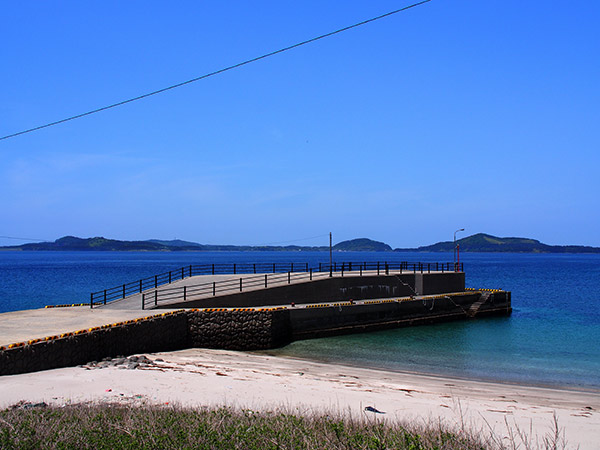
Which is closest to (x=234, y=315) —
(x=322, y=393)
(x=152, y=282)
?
(x=322, y=393)

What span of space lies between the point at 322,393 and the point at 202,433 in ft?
22.0

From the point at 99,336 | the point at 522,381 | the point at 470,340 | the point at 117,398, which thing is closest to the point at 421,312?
the point at 470,340

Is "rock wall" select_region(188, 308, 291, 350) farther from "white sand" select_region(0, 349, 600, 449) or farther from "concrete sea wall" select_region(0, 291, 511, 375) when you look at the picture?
"white sand" select_region(0, 349, 600, 449)

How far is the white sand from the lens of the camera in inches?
478

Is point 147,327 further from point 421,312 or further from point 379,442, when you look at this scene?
point 421,312

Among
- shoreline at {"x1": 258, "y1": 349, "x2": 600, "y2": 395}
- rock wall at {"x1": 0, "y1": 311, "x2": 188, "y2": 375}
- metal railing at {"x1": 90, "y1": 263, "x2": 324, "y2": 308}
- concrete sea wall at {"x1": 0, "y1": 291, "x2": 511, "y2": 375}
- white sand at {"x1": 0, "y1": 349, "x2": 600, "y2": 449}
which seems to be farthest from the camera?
metal railing at {"x1": 90, "y1": 263, "x2": 324, "y2": 308}

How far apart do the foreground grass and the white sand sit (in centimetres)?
163

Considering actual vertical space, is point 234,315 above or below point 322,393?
above

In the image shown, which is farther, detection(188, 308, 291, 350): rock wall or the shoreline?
detection(188, 308, 291, 350): rock wall

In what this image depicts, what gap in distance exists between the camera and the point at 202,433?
27.8 feet

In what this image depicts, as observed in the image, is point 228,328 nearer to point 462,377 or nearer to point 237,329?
point 237,329

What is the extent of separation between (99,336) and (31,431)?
31.9ft

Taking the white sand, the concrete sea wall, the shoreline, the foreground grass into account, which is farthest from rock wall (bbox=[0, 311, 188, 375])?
the foreground grass

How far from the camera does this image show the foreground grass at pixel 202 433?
7.96m
